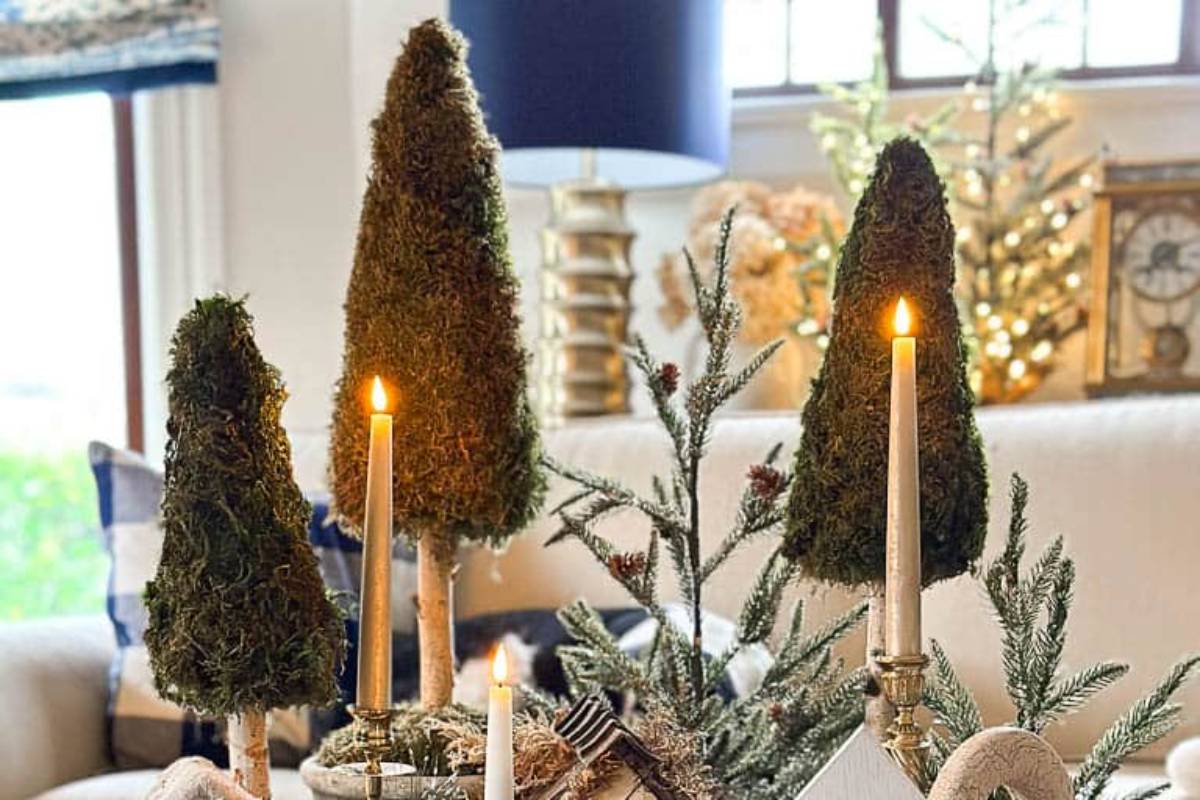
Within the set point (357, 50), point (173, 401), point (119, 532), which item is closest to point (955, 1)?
point (357, 50)

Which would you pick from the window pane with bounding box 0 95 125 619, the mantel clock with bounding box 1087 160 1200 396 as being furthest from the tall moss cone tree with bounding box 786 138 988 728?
the window pane with bounding box 0 95 125 619

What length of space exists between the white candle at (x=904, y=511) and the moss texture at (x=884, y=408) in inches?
2.7

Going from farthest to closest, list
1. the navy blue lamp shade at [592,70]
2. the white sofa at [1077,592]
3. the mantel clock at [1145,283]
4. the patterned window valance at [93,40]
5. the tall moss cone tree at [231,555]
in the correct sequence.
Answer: the patterned window valance at [93,40] → the mantel clock at [1145,283] → the navy blue lamp shade at [592,70] → the white sofa at [1077,592] → the tall moss cone tree at [231,555]

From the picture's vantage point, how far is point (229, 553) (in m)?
0.63

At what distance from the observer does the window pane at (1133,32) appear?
7.55ft

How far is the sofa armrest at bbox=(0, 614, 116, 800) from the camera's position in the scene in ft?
4.56

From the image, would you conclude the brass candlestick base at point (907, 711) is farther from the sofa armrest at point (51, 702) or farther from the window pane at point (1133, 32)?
the window pane at point (1133, 32)

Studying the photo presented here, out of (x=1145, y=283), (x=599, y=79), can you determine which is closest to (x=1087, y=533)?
(x=1145, y=283)

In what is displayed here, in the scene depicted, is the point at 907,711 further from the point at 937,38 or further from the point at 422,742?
the point at 937,38

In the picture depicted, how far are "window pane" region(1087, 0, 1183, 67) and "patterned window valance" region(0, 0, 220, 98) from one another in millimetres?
1637

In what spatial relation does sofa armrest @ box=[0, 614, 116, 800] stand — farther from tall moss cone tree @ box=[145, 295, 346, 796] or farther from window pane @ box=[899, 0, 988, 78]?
window pane @ box=[899, 0, 988, 78]

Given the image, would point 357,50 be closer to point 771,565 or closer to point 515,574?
point 515,574

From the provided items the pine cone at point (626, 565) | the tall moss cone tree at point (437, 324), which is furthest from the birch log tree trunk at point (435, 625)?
the pine cone at point (626, 565)

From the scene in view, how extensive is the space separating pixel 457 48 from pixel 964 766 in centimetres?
51
